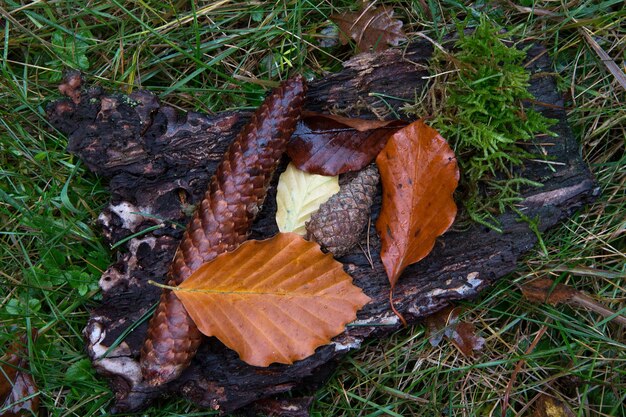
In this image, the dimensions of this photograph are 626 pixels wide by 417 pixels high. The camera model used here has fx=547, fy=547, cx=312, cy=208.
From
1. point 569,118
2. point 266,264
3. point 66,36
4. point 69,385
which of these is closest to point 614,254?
point 569,118

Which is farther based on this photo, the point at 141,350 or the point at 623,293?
the point at 623,293

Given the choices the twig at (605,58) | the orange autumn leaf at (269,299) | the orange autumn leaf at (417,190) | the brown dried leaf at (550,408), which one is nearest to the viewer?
the orange autumn leaf at (269,299)

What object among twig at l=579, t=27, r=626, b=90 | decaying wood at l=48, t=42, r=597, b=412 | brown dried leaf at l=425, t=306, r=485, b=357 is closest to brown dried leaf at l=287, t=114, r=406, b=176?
decaying wood at l=48, t=42, r=597, b=412

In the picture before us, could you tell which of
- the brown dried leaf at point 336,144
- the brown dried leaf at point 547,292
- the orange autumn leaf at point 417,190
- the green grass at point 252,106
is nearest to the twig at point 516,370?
the green grass at point 252,106

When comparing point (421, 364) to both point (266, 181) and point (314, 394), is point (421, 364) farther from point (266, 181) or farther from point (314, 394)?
point (266, 181)

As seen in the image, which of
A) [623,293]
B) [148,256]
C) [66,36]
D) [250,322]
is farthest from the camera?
[66,36]

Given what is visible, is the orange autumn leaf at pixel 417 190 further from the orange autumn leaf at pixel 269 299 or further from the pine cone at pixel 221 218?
the pine cone at pixel 221 218
